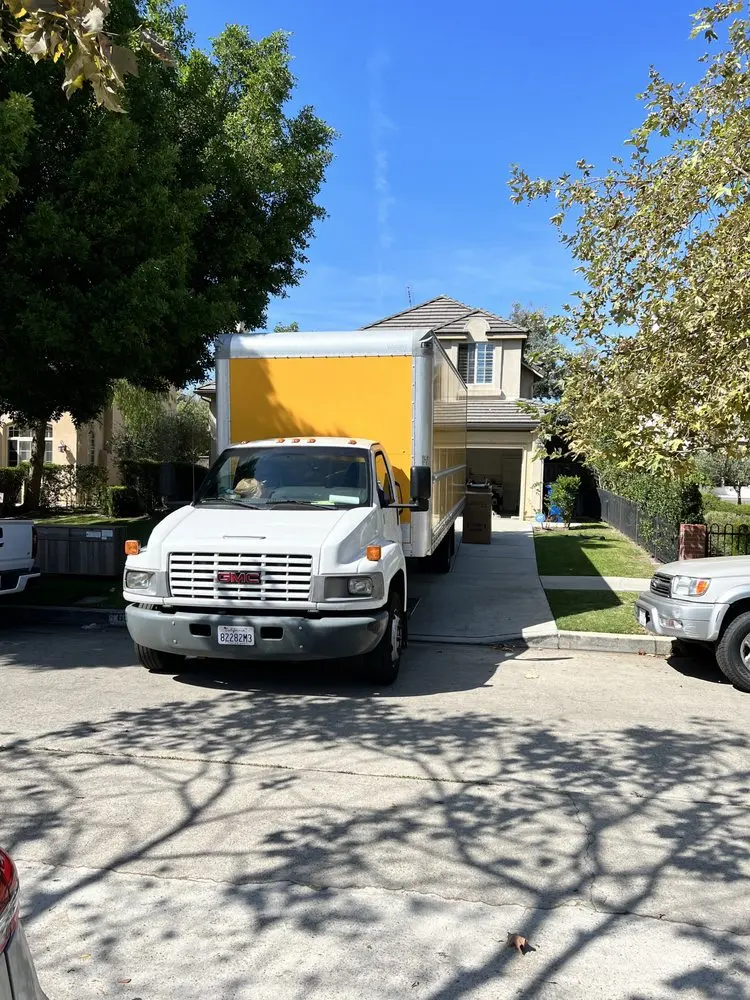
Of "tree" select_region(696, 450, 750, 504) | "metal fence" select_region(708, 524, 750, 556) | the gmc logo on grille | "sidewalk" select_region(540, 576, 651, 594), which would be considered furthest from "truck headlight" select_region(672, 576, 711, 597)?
"tree" select_region(696, 450, 750, 504)

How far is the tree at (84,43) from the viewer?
11.1ft

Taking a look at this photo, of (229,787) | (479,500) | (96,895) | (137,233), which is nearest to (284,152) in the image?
(137,233)

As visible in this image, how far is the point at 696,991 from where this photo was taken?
2.82m

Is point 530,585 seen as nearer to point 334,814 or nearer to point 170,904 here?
point 334,814

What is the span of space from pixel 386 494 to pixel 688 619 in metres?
3.05

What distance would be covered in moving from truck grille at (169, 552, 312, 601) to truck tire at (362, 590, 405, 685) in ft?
2.96

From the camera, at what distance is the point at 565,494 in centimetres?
2236

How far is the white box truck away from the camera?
253 inches

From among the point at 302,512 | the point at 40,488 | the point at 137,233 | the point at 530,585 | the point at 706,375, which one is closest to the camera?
the point at 302,512

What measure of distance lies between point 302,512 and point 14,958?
221 inches

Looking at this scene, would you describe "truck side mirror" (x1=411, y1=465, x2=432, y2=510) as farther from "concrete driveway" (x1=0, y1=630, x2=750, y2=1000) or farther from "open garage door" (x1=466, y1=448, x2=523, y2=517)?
"open garage door" (x1=466, y1=448, x2=523, y2=517)

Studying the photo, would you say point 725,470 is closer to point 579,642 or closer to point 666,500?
point 666,500

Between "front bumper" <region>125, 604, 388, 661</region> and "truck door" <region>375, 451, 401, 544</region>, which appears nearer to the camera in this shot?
"front bumper" <region>125, 604, 388, 661</region>

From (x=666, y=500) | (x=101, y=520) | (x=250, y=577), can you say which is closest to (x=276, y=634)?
(x=250, y=577)
